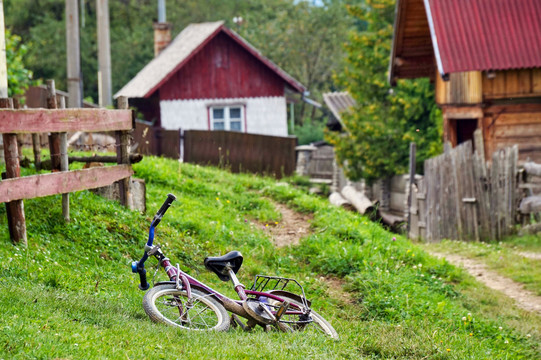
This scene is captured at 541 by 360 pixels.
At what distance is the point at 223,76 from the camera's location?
33438mm

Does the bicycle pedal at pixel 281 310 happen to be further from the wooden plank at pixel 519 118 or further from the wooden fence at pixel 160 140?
the wooden fence at pixel 160 140

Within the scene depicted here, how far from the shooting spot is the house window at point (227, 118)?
111 feet

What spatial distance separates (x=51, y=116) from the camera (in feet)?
27.4

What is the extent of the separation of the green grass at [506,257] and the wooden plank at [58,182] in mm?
5639

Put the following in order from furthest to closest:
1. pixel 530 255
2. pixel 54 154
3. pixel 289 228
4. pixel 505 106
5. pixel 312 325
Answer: pixel 505 106 → pixel 530 255 → pixel 289 228 → pixel 54 154 → pixel 312 325

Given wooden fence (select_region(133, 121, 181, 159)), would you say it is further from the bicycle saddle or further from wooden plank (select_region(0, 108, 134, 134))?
the bicycle saddle

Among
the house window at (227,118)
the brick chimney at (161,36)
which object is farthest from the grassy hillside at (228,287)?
the brick chimney at (161,36)

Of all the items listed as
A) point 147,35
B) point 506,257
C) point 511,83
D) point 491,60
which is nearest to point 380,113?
point 511,83

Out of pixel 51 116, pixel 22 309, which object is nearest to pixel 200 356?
pixel 22 309

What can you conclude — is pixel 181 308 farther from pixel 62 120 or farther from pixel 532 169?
pixel 532 169

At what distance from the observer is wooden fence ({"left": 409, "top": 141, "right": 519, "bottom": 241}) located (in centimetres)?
1487

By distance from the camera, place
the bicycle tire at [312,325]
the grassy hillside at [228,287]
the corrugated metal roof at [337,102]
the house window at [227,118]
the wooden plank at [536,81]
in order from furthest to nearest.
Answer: the corrugated metal roof at [337,102], the house window at [227,118], the wooden plank at [536,81], the bicycle tire at [312,325], the grassy hillside at [228,287]

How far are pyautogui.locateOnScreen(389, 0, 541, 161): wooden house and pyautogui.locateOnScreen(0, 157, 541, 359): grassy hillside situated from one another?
20.6 ft

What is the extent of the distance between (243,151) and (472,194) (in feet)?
31.9
